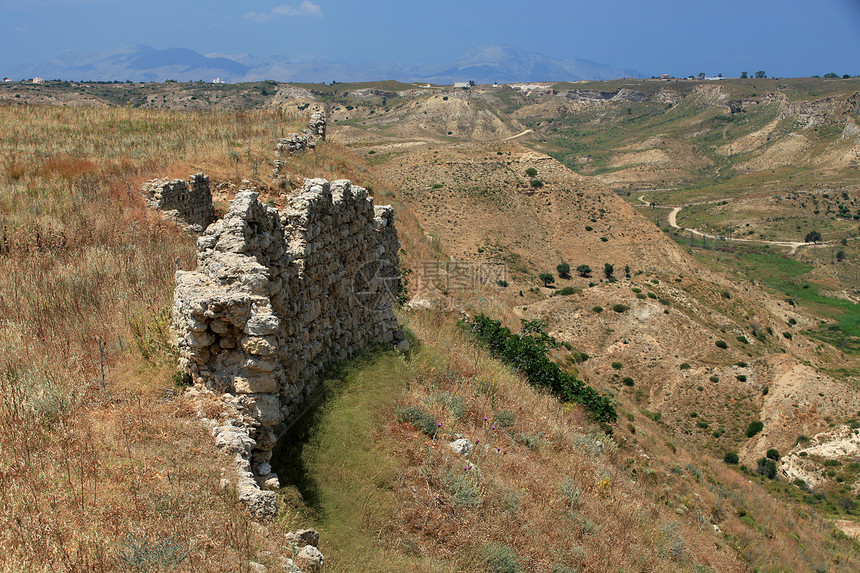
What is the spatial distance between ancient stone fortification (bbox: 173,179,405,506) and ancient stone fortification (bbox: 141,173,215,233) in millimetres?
5726

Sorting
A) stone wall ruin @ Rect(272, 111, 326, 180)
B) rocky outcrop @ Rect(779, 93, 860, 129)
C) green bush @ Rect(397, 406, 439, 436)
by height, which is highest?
rocky outcrop @ Rect(779, 93, 860, 129)

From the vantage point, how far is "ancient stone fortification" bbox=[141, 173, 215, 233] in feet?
40.0

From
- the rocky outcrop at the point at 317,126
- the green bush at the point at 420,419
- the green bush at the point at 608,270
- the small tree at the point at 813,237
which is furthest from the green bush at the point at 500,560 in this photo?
the small tree at the point at 813,237

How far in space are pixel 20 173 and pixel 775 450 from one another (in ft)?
89.9

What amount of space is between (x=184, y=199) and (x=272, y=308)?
29.2 feet

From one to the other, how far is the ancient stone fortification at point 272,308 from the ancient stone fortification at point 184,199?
573 cm

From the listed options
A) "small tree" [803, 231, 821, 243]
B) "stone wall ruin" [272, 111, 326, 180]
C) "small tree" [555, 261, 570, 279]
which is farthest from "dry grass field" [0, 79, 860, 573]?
"small tree" [803, 231, 821, 243]

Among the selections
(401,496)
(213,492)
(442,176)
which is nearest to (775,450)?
(401,496)

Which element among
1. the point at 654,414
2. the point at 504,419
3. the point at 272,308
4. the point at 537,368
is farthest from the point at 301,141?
the point at 654,414

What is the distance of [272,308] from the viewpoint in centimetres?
544

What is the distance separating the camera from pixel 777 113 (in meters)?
112

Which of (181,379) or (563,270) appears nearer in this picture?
(181,379)

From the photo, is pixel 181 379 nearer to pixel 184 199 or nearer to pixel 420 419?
pixel 420 419

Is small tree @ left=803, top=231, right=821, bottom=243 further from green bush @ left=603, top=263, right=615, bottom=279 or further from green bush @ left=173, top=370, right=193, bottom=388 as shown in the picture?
green bush @ left=173, top=370, right=193, bottom=388
